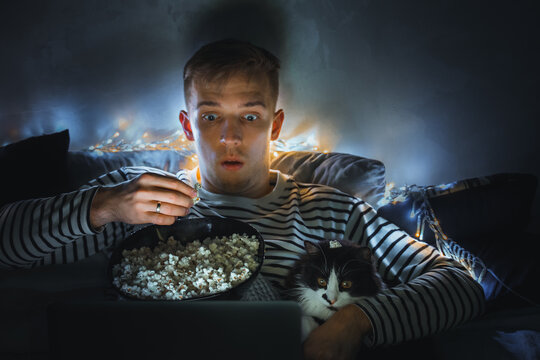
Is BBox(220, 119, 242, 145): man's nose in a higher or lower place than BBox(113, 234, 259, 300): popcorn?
higher

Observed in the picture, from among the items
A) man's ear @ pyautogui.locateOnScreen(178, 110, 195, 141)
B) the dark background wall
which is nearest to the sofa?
man's ear @ pyautogui.locateOnScreen(178, 110, 195, 141)

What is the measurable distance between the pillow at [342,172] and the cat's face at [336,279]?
52 cm

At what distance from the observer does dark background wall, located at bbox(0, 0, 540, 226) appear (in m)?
1.60

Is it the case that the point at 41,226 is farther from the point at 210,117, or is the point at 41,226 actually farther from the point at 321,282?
the point at 321,282

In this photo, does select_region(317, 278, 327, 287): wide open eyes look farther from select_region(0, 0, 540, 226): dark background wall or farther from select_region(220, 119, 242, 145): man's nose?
select_region(0, 0, 540, 226): dark background wall

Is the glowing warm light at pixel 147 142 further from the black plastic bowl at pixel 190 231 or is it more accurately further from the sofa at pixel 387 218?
the black plastic bowl at pixel 190 231

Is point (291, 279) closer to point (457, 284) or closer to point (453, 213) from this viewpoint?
point (457, 284)

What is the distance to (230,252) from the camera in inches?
34.9

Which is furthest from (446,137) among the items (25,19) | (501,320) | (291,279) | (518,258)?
(25,19)

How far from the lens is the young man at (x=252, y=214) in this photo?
856 mm

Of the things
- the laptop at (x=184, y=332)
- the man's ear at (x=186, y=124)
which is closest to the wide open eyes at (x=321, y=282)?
the laptop at (x=184, y=332)

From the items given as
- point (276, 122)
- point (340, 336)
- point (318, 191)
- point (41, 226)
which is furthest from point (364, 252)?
point (41, 226)

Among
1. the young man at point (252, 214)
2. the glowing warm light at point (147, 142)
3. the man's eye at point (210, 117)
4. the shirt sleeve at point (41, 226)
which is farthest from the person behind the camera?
the glowing warm light at point (147, 142)

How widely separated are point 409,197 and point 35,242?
4.14 feet
